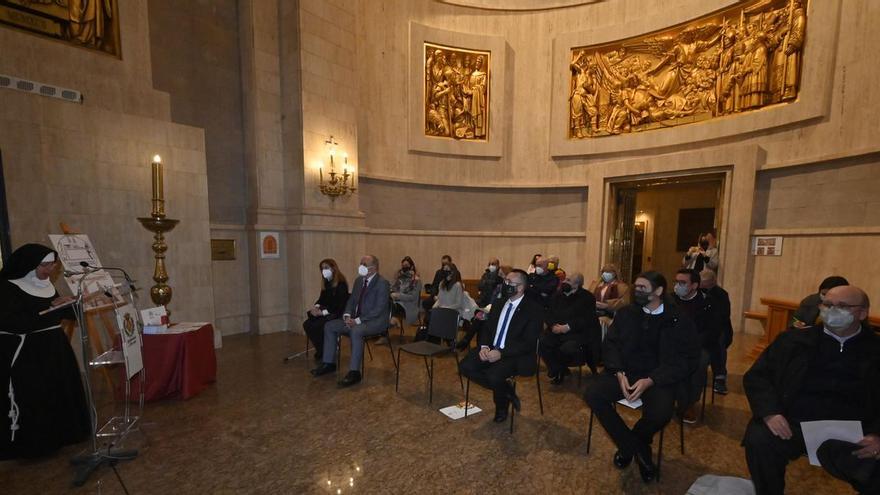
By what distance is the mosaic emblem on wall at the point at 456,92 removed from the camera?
941 cm

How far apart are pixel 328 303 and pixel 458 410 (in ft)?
8.28

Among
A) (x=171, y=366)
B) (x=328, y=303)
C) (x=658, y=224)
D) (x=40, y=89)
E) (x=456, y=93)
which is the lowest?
(x=171, y=366)

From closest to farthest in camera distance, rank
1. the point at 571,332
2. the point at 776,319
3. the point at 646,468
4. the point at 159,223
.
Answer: the point at 646,468
the point at 159,223
the point at 571,332
the point at 776,319

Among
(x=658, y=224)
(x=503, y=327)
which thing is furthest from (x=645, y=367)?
(x=658, y=224)

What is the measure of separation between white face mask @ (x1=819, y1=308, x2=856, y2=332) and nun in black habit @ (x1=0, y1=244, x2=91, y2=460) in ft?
18.1

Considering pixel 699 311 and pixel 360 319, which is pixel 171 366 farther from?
pixel 699 311

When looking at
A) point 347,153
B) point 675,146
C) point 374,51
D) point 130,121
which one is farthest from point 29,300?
point 675,146

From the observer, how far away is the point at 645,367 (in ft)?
9.67

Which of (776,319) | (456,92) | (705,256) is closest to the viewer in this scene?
(776,319)

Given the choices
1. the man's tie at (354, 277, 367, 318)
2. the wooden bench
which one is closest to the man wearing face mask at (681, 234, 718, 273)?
the wooden bench

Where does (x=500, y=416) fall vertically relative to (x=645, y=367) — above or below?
below

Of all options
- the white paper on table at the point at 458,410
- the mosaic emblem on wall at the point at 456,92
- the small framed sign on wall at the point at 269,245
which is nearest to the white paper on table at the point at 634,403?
the white paper on table at the point at 458,410

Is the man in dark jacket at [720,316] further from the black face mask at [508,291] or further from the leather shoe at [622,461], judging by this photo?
the black face mask at [508,291]

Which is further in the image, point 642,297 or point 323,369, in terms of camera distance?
point 323,369
